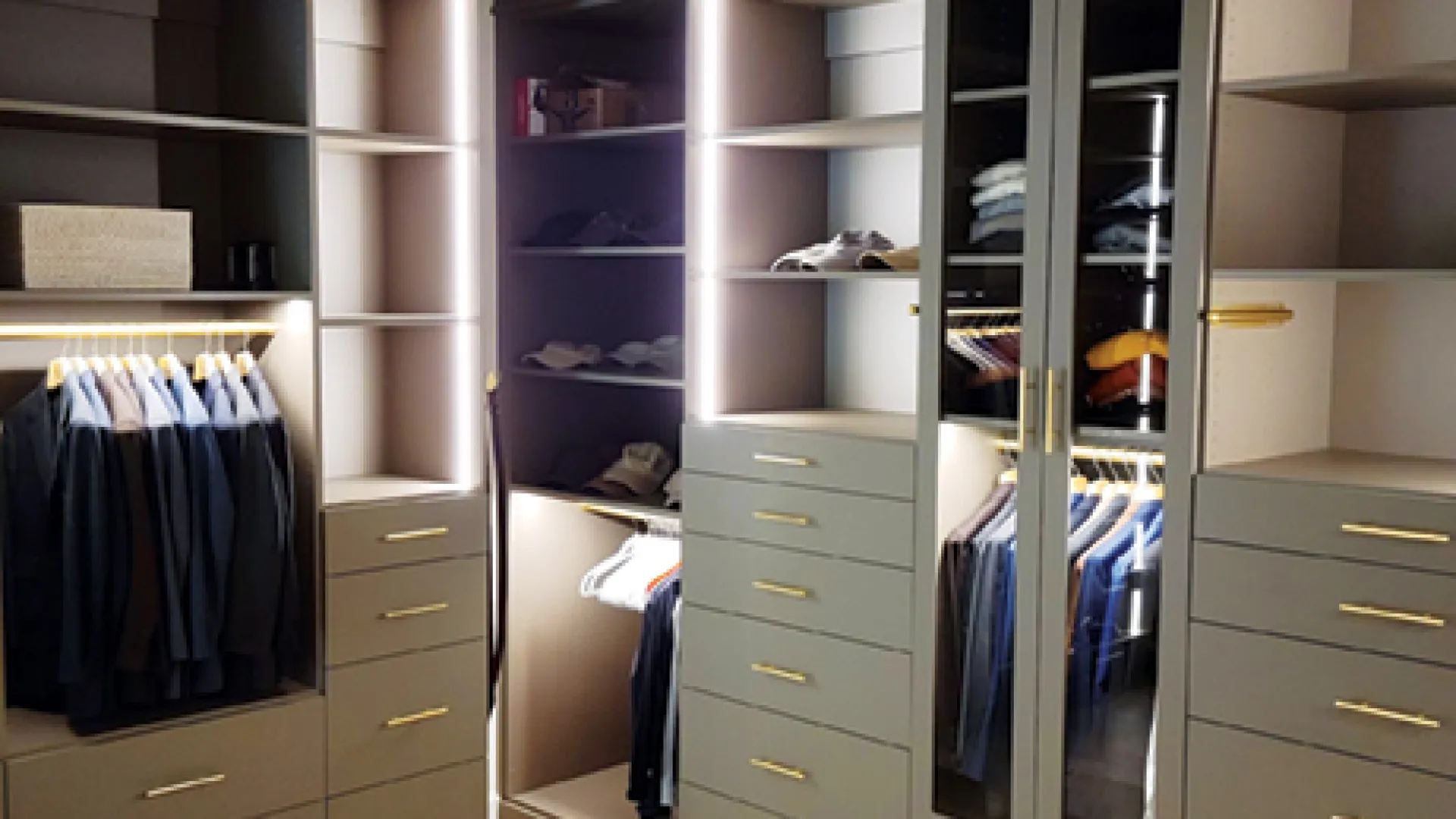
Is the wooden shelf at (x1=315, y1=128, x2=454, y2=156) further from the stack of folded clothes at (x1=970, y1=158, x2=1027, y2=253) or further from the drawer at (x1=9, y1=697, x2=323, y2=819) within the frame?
the stack of folded clothes at (x1=970, y1=158, x2=1027, y2=253)

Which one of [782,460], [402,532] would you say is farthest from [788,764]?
[402,532]

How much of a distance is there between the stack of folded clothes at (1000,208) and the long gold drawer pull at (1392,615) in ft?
2.80

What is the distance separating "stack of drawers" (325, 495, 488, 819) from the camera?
3.42 m

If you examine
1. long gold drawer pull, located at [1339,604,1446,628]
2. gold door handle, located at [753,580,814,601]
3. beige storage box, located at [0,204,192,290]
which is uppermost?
beige storage box, located at [0,204,192,290]

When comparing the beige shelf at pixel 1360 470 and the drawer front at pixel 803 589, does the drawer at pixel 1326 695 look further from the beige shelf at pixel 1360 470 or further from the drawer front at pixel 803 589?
the drawer front at pixel 803 589

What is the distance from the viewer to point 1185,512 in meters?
2.58

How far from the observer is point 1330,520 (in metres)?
2.40

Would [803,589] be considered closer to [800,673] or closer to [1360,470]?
[800,673]

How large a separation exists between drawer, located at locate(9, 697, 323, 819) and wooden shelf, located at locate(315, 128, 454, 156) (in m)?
1.26

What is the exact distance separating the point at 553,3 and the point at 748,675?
5.40 feet

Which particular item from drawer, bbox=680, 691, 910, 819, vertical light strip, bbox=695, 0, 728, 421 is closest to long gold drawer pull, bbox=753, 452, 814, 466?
vertical light strip, bbox=695, 0, 728, 421

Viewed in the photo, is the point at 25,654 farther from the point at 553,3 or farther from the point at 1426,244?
the point at 1426,244

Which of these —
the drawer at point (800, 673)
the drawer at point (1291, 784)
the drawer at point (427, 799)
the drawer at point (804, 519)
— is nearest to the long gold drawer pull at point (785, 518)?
the drawer at point (804, 519)

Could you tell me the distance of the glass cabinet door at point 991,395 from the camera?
2.74 meters
